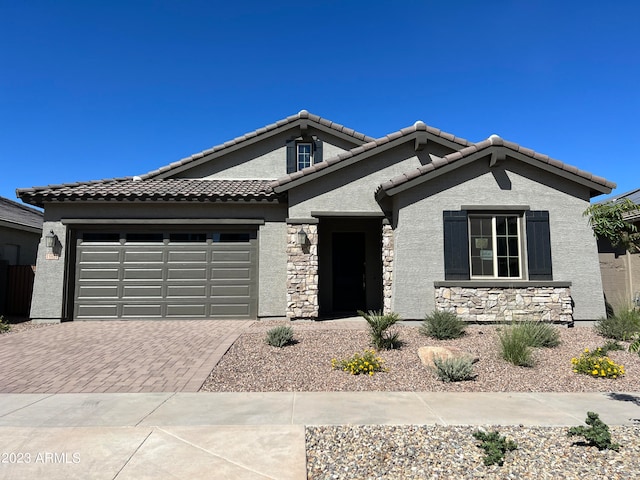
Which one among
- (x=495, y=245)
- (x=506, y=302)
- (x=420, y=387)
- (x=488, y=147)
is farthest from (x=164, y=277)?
(x=488, y=147)

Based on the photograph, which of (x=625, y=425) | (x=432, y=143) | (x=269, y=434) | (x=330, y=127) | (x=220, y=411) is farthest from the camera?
(x=330, y=127)

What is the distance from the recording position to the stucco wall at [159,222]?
1123 centimetres

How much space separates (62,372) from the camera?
254 inches

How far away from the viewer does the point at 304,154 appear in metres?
14.8

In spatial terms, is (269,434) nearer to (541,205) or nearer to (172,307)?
(172,307)

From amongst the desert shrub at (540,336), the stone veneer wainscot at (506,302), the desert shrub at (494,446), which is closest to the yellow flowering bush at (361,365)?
the desert shrub at (494,446)

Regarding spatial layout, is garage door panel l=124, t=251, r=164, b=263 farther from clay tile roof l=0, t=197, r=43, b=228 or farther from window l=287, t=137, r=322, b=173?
clay tile roof l=0, t=197, r=43, b=228

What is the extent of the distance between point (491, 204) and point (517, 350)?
453 cm

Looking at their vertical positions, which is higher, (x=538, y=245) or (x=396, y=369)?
(x=538, y=245)

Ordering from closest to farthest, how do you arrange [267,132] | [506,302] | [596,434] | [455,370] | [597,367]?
[596,434] < [455,370] < [597,367] < [506,302] < [267,132]

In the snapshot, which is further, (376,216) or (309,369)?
(376,216)

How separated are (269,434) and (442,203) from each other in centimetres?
780

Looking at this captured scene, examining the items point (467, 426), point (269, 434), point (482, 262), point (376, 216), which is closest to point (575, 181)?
point (482, 262)

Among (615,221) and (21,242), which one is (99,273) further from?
(615,221)
